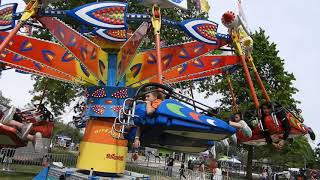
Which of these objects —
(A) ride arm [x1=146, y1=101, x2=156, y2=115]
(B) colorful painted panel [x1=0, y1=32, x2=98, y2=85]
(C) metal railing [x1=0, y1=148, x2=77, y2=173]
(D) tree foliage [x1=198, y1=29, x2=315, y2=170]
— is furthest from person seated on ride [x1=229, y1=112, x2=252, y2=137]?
(D) tree foliage [x1=198, y1=29, x2=315, y2=170]

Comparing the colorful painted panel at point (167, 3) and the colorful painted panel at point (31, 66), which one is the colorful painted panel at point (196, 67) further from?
the colorful painted panel at point (167, 3)

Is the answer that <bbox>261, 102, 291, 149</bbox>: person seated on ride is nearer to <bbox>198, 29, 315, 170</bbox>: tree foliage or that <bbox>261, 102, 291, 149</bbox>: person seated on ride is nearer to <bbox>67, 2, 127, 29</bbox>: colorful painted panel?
<bbox>67, 2, 127, 29</bbox>: colorful painted panel

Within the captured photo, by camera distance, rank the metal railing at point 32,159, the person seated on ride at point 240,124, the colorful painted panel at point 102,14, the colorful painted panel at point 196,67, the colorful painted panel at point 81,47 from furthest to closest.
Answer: the metal railing at point 32,159 → the colorful painted panel at point 196,67 → the colorful painted panel at point 81,47 → the colorful painted panel at point 102,14 → the person seated on ride at point 240,124

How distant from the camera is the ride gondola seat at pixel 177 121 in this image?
6.35 m

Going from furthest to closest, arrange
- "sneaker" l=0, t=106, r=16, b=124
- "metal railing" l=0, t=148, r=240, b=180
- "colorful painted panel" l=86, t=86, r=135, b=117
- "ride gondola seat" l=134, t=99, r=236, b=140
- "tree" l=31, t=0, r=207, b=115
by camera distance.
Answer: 1. "tree" l=31, t=0, r=207, b=115
2. "metal railing" l=0, t=148, r=240, b=180
3. "colorful painted panel" l=86, t=86, r=135, b=117
4. "sneaker" l=0, t=106, r=16, b=124
5. "ride gondola seat" l=134, t=99, r=236, b=140

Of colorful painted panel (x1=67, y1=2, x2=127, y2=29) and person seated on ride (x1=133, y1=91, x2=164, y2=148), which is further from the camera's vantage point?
colorful painted panel (x1=67, y1=2, x2=127, y2=29)

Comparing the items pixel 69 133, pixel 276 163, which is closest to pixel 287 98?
pixel 276 163

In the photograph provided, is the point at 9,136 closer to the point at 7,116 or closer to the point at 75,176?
the point at 7,116

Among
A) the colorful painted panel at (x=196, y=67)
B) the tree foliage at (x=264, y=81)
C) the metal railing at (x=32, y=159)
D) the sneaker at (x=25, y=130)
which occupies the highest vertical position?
the tree foliage at (x=264, y=81)

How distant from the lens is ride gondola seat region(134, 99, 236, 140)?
635cm

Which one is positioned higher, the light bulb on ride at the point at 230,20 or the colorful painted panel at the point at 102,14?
the light bulb on ride at the point at 230,20

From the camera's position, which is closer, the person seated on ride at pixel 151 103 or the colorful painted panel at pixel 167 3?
the person seated on ride at pixel 151 103

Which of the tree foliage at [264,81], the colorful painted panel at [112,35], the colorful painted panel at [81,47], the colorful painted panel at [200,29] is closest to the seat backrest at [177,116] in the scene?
the colorful painted panel at [200,29]

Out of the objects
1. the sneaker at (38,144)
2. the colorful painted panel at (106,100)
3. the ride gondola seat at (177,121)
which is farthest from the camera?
the colorful painted panel at (106,100)
